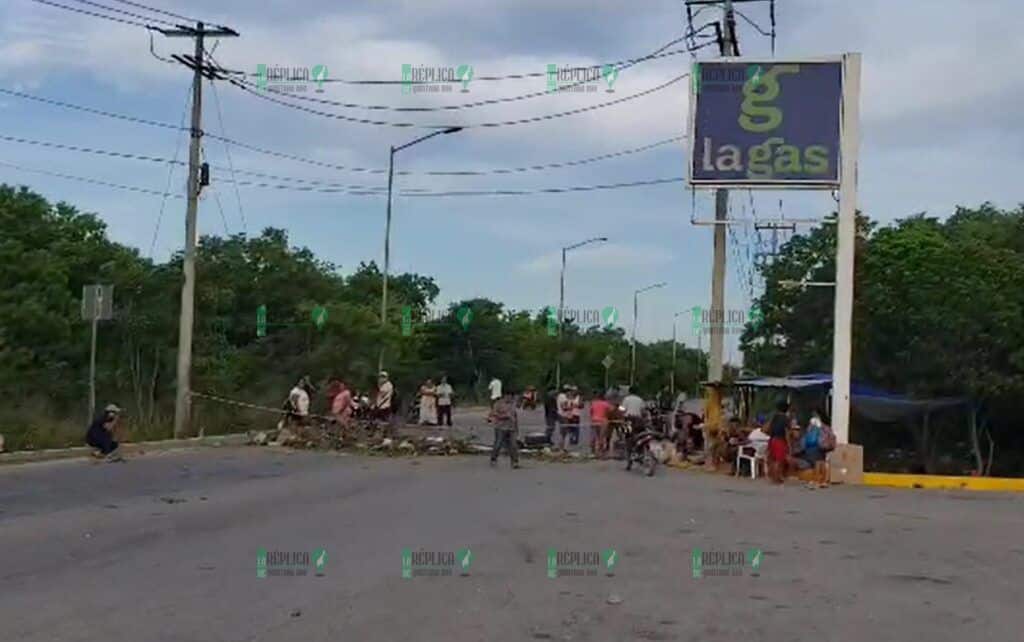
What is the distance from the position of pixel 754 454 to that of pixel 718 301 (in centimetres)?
408

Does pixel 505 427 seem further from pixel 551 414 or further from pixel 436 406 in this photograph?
pixel 436 406

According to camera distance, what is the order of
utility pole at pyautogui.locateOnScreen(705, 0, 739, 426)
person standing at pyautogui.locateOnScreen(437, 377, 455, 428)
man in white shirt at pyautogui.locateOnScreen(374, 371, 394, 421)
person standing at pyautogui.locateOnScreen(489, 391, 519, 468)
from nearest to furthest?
person standing at pyautogui.locateOnScreen(489, 391, 519, 468)
utility pole at pyautogui.locateOnScreen(705, 0, 739, 426)
man in white shirt at pyautogui.locateOnScreen(374, 371, 394, 421)
person standing at pyautogui.locateOnScreen(437, 377, 455, 428)

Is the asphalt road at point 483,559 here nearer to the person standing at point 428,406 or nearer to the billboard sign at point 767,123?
the billboard sign at point 767,123

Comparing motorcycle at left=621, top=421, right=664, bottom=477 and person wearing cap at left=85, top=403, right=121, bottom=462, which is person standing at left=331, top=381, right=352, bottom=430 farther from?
motorcycle at left=621, top=421, right=664, bottom=477

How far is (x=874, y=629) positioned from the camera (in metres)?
9.30

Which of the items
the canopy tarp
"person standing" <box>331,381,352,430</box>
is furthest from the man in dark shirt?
"person standing" <box>331,381,352,430</box>

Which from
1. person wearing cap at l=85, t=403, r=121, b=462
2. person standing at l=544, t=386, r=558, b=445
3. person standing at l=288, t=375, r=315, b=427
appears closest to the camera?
person wearing cap at l=85, t=403, r=121, b=462

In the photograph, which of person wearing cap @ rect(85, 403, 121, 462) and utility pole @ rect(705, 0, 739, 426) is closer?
person wearing cap @ rect(85, 403, 121, 462)

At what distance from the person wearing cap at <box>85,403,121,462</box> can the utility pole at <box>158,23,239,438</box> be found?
6.78 m

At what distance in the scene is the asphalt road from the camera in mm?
9109

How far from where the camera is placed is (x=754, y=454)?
1001 inches

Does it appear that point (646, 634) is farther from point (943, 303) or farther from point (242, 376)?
point (242, 376)

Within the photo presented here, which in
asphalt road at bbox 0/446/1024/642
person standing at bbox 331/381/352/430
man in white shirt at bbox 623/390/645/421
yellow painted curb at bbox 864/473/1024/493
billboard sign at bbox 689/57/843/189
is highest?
billboard sign at bbox 689/57/843/189

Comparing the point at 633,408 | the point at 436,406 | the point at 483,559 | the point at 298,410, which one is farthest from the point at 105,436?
the point at 436,406
